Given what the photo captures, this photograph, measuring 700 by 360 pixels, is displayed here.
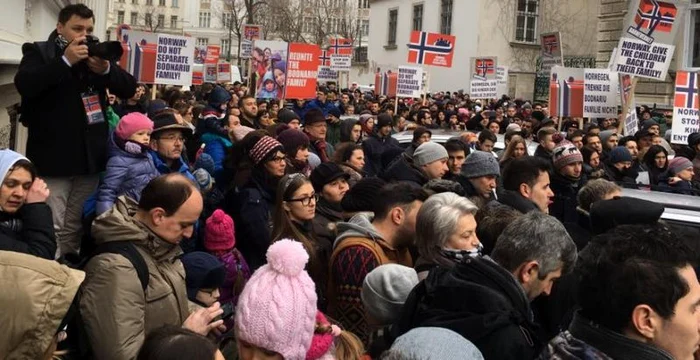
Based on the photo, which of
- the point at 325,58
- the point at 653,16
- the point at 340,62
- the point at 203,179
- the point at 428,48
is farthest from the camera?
the point at 325,58

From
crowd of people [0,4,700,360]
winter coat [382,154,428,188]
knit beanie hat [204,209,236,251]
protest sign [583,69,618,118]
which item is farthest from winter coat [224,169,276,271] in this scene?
protest sign [583,69,618,118]

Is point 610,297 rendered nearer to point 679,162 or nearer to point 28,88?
point 28,88

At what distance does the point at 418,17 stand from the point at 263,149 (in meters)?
37.8

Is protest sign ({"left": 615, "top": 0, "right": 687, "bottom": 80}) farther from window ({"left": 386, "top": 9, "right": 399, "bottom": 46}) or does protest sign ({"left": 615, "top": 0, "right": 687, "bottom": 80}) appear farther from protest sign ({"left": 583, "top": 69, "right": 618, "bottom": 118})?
window ({"left": 386, "top": 9, "right": 399, "bottom": 46})

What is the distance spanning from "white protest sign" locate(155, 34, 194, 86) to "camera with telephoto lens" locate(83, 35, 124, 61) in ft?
21.2

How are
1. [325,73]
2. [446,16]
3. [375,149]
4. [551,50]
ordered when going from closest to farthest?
1. [375,149]
2. [551,50]
3. [325,73]
4. [446,16]

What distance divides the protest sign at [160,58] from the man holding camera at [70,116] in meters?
6.20

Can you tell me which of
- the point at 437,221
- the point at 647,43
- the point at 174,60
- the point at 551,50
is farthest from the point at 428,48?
the point at 437,221

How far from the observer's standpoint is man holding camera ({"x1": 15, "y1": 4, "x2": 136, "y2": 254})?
4.79 meters

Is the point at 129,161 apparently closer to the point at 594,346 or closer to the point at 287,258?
the point at 287,258

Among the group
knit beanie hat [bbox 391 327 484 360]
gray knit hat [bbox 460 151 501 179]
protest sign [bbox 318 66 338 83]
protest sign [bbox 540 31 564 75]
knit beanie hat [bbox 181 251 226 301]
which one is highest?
protest sign [bbox 540 31 564 75]

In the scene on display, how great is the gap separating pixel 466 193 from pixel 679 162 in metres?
3.99

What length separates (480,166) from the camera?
6.43 m

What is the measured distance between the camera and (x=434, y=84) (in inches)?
1561
